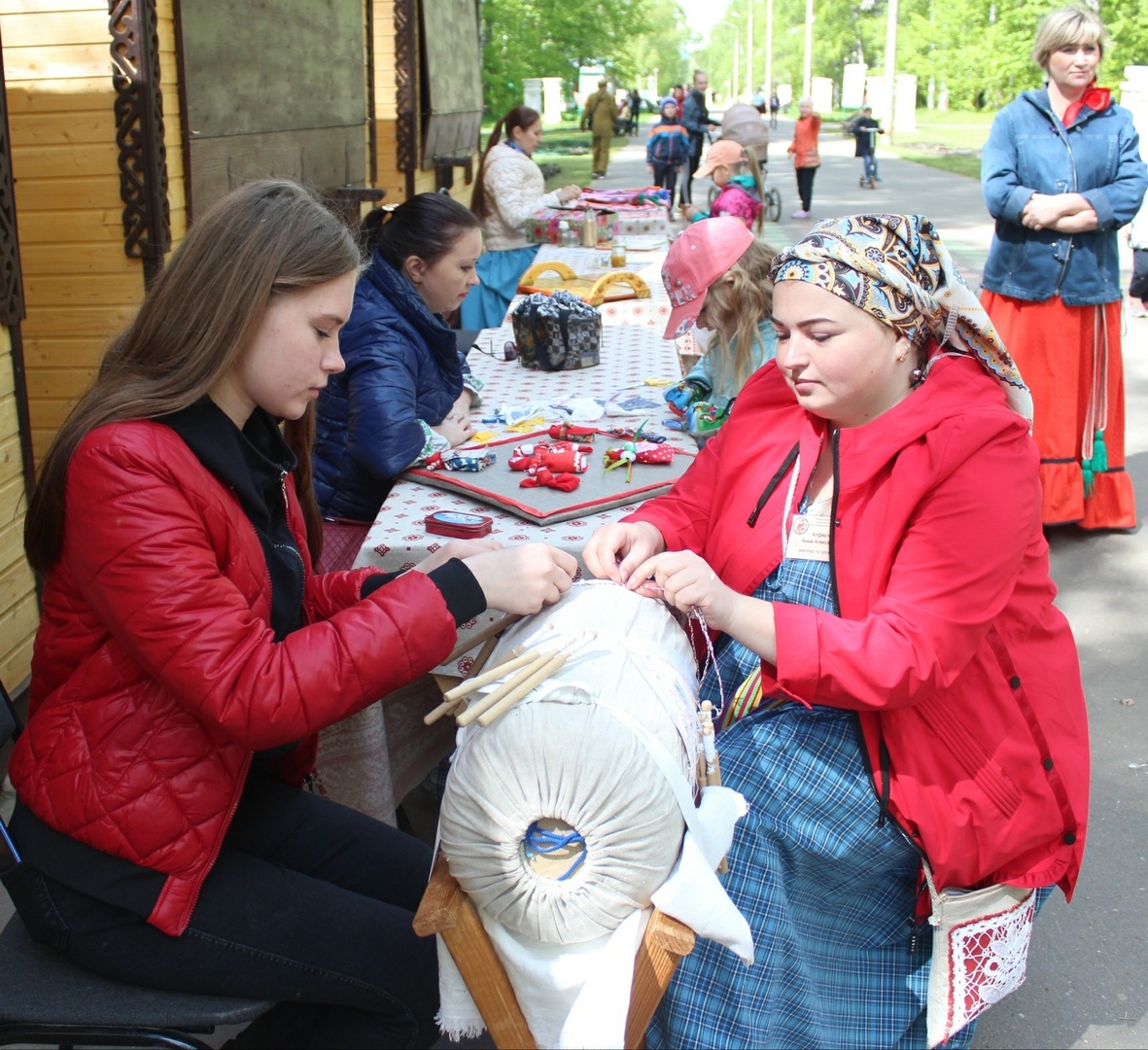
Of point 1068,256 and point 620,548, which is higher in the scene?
point 1068,256

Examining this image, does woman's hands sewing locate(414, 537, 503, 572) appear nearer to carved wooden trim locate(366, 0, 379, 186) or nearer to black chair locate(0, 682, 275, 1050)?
black chair locate(0, 682, 275, 1050)

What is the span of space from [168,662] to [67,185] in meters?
3.70

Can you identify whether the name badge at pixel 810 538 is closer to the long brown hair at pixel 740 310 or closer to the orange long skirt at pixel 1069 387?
the long brown hair at pixel 740 310

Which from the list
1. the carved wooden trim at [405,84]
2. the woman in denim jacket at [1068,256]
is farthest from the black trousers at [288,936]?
the carved wooden trim at [405,84]

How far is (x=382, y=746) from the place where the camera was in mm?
2604

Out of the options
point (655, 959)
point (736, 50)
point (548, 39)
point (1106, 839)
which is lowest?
point (1106, 839)

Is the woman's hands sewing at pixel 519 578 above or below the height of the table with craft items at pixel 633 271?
below

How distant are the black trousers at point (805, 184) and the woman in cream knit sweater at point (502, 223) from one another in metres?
10.2

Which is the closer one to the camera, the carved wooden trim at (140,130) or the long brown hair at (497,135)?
the carved wooden trim at (140,130)

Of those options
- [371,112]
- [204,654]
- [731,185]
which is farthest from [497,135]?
[204,654]

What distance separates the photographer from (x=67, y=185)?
464 centimetres

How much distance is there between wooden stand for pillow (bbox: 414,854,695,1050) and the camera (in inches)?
59.6

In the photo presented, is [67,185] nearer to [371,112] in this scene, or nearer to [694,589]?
[694,589]

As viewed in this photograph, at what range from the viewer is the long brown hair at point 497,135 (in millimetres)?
7082
